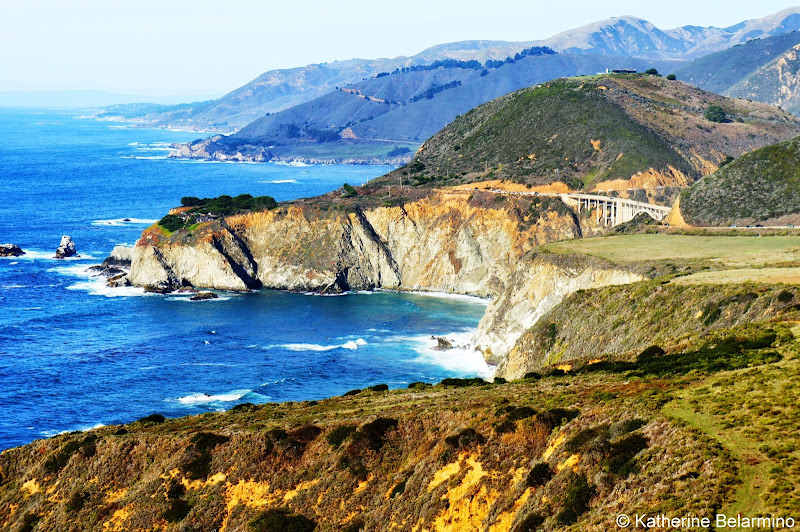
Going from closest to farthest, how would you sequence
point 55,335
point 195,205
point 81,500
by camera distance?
point 81,500 → point 55,335 → point 195,205

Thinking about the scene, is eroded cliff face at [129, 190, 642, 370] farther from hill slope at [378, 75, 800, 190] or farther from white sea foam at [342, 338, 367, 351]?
white sea foam at [342, 338, 367, 351]

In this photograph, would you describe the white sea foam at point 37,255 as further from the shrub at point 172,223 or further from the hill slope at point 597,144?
the hill slope at point 597,144

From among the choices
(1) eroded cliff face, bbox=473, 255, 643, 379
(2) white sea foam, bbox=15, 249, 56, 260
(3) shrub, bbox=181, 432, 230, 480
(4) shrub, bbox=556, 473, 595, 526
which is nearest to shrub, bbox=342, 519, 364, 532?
(3) shrub, bbox=181, 432, 230, 480

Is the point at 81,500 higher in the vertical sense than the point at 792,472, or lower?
lower

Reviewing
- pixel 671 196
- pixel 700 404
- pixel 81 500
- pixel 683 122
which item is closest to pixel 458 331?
pixel 671 196

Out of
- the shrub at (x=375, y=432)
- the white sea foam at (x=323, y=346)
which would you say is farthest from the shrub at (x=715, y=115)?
the shrub at (x=375, y=432)

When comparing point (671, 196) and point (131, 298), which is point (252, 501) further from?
point (671, 196)
